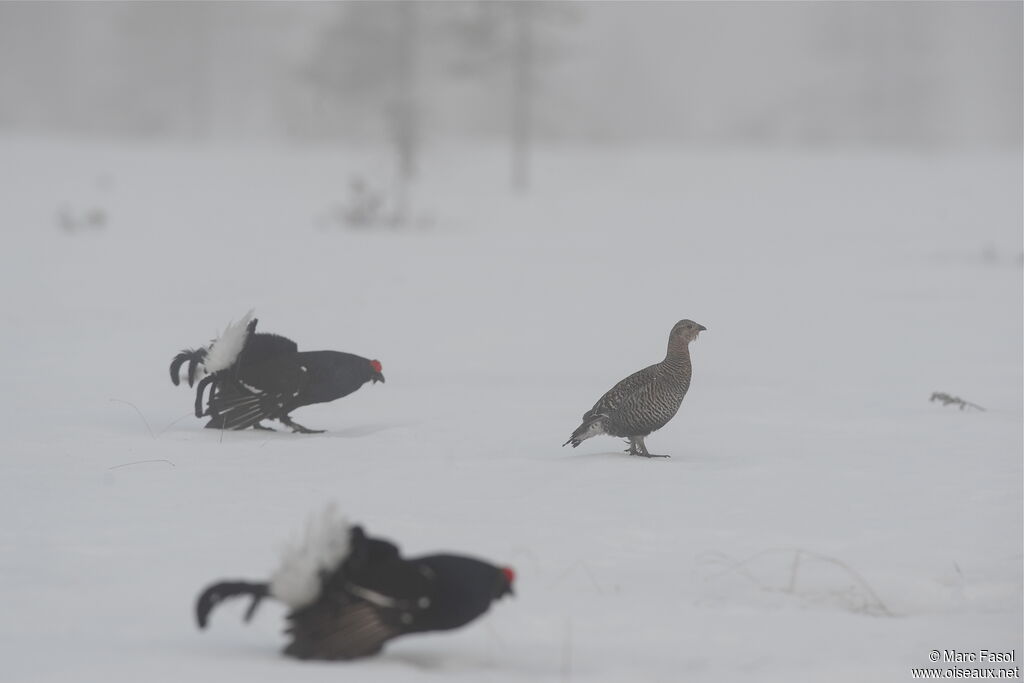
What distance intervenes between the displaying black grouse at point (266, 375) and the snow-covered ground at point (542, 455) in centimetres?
24

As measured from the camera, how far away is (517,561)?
496cm

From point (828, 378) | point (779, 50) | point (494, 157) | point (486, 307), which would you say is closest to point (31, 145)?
point (494, 157)

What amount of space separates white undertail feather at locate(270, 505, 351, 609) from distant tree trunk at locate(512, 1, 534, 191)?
25.0 meters

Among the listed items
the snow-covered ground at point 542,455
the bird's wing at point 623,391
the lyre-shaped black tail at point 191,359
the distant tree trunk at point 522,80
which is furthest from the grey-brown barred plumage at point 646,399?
the distant tree trunk at point 522,80

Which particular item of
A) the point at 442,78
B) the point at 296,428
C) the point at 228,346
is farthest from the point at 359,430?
the point at 442,78

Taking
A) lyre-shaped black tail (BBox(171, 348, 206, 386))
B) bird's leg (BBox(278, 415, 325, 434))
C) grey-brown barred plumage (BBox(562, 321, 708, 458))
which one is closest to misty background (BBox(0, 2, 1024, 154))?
lyre-shaped black tail (BBox(171, 348, 206, 386))

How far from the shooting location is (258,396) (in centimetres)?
749

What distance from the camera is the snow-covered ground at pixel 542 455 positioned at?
164 inches

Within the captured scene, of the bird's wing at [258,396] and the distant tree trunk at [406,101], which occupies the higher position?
the distant tree trunk at [406,101]

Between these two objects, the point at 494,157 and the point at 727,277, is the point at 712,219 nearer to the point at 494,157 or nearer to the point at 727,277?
the point at 727,277

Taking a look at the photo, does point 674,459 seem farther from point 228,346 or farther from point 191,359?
point 191,359

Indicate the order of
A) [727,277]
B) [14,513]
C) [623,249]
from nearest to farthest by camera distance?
[14,513], [727,277], [623,249]

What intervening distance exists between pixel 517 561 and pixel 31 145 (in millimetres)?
29693

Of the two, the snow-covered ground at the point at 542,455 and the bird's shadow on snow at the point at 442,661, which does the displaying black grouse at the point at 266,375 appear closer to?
the snow-covered ground at the point at 542,455
